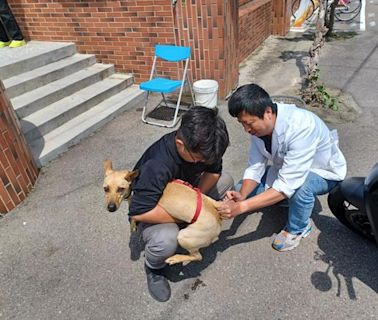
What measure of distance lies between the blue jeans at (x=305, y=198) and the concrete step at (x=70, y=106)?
3.51 meters

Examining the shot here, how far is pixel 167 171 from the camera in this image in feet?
6.95

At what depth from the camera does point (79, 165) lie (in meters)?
4.08

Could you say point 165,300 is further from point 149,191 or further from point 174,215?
point 149,191

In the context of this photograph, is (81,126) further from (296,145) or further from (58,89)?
(296,145)

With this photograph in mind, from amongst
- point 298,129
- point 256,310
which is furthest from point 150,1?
point 256,310

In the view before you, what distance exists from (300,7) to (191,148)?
12020mm

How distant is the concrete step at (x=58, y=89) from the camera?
15.2 feet

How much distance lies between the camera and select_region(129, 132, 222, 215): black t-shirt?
2082 mm

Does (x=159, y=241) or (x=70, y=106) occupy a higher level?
(x=159, y=241)

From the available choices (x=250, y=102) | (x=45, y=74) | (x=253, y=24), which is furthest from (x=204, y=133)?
(x=253, y=24)

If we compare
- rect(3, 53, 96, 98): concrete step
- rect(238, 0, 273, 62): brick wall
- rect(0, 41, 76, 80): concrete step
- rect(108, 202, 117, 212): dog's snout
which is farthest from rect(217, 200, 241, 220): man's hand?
rect(238, 0, 273, 62): brick wall

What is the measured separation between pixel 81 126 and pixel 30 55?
5.85 ft

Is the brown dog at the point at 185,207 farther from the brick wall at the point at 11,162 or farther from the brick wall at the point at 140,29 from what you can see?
the brick wall at the point at 140,29

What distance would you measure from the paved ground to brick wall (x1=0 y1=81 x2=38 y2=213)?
134 millimetres
